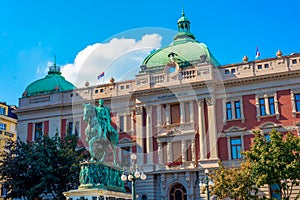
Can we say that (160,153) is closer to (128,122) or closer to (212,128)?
(128,122)

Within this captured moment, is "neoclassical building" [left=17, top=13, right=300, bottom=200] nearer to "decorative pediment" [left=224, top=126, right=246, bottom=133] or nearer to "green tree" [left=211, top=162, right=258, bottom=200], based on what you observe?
"decorative pediment" [left=224, top=126, right=246, bottom=133]

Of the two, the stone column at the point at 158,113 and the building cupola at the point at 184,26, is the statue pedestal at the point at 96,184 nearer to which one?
the stone column at the point at 158,113

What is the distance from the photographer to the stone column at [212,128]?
131 feet

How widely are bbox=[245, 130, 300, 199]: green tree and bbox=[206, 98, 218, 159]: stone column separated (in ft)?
27.1

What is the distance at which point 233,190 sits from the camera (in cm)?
3192

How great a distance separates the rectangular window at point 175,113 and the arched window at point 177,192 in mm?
6327

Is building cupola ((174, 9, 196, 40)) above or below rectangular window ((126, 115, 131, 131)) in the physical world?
above

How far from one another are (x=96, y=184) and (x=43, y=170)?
421 inches

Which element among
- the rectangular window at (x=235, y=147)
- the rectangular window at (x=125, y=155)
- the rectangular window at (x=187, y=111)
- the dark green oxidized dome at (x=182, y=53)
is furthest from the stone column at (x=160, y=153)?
the dark green oxidized dome at (x=182, y=53)

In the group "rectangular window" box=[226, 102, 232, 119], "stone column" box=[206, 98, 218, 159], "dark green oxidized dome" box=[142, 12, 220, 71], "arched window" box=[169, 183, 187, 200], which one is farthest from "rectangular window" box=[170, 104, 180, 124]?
"arched window" box=[169, 183, 187, 200]

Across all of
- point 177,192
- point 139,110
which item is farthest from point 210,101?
point 177,192

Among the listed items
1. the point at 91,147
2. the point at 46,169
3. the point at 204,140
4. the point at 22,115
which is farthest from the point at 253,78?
the point at 22,115

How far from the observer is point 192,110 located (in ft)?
138

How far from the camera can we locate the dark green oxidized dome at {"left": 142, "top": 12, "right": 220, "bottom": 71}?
4438 cm
